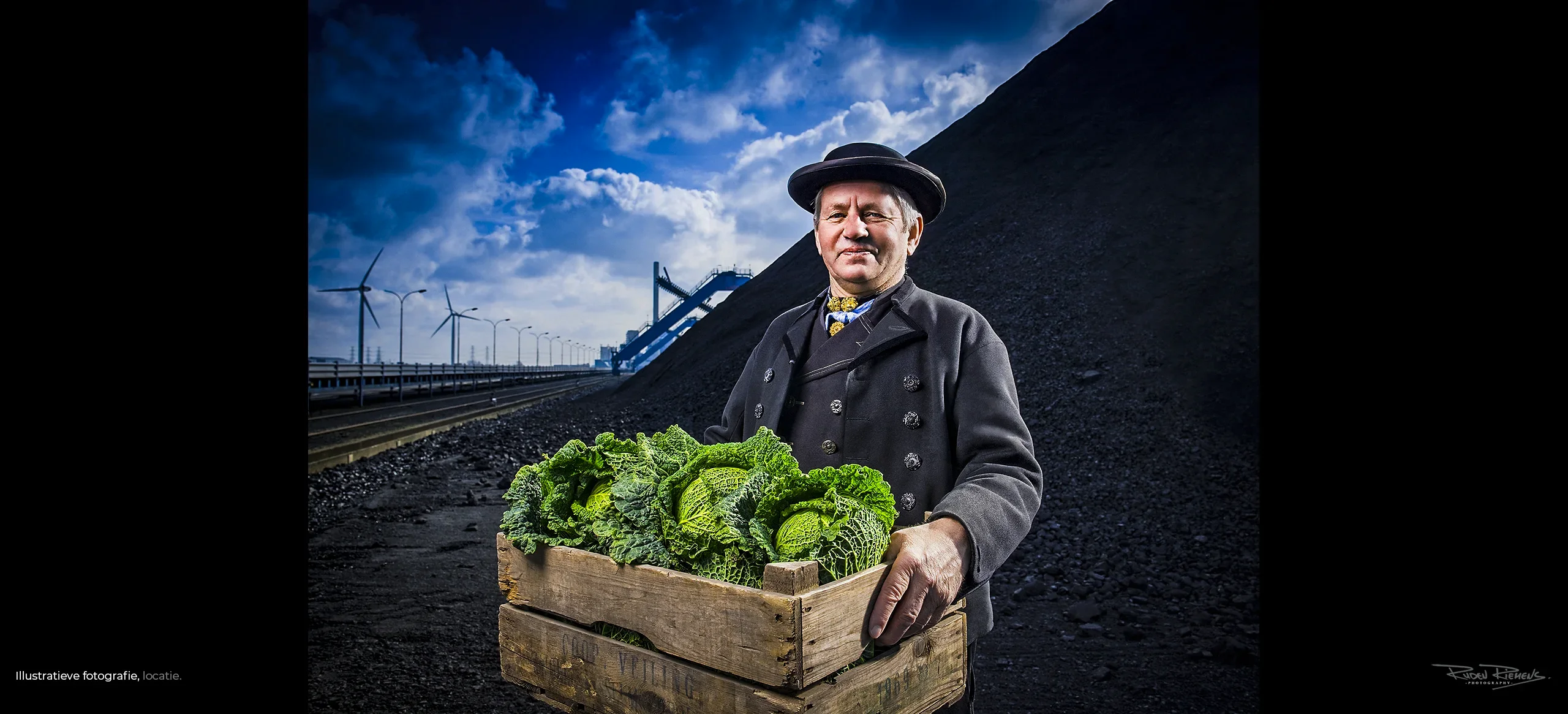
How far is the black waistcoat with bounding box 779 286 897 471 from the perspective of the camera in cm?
311

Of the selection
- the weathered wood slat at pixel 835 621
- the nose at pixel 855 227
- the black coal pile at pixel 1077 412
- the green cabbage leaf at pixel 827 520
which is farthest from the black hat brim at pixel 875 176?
the black coal pile at pixel 1077 412

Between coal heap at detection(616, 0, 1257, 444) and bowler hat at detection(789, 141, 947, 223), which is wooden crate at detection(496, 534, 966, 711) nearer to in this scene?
bowler hat at detection(789, 141, 947, 223)

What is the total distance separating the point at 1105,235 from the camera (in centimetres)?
1474

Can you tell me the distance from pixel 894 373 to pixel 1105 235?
13319 mm

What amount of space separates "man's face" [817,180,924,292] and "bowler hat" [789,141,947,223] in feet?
0.14

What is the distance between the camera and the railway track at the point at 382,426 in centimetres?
1249

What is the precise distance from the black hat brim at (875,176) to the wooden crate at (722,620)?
165 cm

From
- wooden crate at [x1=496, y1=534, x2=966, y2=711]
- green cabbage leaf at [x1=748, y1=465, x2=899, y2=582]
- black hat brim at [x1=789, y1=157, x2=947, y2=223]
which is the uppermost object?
black hat brim at [x1=789, y1=157, x2=947, y2=223]

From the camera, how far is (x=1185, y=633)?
5.72 m

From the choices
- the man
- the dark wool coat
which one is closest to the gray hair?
the man

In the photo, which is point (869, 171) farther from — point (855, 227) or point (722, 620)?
point (722, 620)

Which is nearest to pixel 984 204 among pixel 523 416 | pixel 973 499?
pixel 523 416

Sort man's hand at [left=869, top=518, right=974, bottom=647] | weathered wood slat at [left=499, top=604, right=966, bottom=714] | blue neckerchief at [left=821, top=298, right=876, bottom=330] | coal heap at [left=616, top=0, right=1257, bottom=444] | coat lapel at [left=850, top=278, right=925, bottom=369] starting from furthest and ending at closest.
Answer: coal heap at [left=616, top=0, right=1257, bottom=444]
blue neckerchief at [left=821, top=298, right=876, bottom=330]
coat lapel at [left=850, top=278, right=925, bottom=369]
man's hand at [left=869, top=518, right=974, bottom=647]
weathered wood slat at [left=499, top=604, right=966, bottom=714]

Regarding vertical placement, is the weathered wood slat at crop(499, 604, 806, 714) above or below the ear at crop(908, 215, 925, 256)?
below
